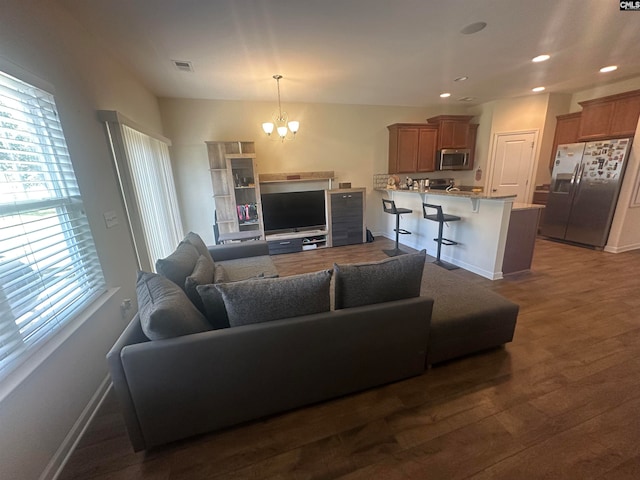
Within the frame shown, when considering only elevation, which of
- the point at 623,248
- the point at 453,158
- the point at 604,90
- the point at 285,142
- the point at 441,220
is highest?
the point at 604,90

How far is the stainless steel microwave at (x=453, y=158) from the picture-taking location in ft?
18.5

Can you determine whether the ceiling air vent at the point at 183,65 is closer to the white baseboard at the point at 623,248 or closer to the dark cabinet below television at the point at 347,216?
the dark cabinet below television at the point at 347,216

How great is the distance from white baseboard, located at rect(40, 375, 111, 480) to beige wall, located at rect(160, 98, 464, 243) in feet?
11.2

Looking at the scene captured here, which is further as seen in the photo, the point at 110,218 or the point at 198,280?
the point at 110,218

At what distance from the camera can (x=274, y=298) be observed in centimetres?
143

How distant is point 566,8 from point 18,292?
14.1ft

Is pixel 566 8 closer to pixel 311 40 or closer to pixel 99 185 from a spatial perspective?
pixel 311 40

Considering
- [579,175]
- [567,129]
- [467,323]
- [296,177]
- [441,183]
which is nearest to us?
[467,323]

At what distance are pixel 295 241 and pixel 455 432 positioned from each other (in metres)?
3.84

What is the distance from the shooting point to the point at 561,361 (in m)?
1.95

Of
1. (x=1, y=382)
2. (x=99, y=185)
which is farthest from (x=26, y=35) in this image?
(x=1, y=382)

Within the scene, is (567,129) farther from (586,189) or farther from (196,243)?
(196,243)

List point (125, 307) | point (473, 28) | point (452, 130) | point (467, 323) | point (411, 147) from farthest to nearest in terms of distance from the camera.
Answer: point (452, 130) → point (411, 147) → point (473, 28) → point (125, 307) → point (467, 323)

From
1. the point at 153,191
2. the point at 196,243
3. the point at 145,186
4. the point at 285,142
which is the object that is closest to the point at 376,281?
the point at 196,243
